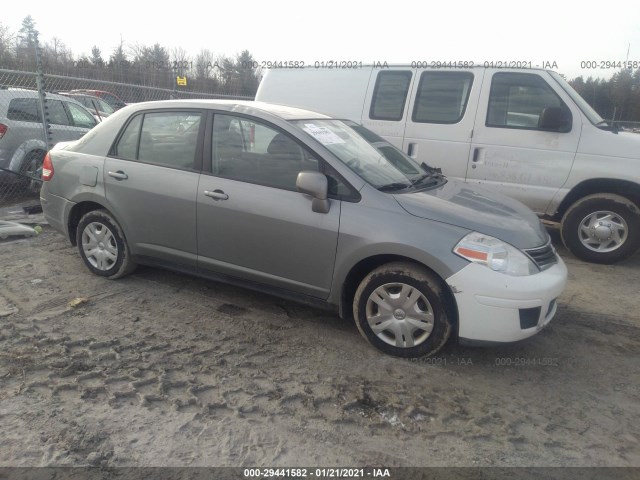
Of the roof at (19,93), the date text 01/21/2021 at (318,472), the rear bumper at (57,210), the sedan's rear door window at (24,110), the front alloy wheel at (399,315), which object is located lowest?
the date text 01/21/2021 at (318,472)

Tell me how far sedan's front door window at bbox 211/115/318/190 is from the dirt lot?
1.13 meters

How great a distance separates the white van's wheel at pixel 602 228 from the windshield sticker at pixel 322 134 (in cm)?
335

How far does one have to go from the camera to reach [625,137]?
18.1 feet

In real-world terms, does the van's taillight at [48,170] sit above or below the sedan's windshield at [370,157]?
below

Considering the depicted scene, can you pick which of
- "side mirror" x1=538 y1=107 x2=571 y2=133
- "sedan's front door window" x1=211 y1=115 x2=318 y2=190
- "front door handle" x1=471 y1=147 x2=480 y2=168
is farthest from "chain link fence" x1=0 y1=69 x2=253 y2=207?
"side mirror" x1=538 y1=107 x2=571 y2=133

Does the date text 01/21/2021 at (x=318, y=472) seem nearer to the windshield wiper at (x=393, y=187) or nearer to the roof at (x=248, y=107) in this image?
the windshield wiper at (x=393, y=187)

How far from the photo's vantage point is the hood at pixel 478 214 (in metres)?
3.35

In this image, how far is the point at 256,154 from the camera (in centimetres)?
A: 388

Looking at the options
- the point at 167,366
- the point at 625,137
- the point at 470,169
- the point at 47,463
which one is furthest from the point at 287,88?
the point at 47,463

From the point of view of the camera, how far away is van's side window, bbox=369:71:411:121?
6.43 meters

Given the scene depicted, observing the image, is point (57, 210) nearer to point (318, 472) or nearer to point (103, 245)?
point (103, 245)

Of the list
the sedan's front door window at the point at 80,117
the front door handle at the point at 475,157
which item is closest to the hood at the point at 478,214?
the front door handle at the point at 475,157

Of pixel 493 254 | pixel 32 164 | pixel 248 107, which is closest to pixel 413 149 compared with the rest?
pixel 248 107

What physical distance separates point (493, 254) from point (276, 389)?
1602mm
